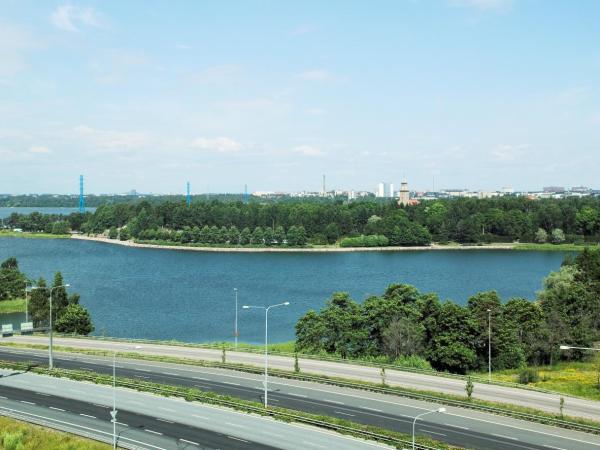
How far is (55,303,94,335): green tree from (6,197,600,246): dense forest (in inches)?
4059

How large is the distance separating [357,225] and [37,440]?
163 meters

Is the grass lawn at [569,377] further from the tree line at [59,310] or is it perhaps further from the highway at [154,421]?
the tree line at [59,310]

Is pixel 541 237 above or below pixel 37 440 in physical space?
above

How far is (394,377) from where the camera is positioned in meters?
43.6

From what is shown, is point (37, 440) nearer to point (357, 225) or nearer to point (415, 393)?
point (415, 393)

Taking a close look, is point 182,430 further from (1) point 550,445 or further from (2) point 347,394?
(1) point 550,445

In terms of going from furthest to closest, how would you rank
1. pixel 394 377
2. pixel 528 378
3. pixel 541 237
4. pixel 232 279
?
pixel 541 237 < pixel 232 279 < pixel 528 378 < pixel 394 377

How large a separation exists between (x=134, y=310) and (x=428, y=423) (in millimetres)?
60933

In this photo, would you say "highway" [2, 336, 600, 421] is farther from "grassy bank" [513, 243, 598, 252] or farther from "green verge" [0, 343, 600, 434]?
"grassy bank" [513, 243, 598, 252]

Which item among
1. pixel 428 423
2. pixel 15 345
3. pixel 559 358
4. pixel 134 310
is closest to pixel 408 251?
pixel 134 310

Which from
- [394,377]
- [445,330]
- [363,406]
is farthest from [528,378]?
[363,406]

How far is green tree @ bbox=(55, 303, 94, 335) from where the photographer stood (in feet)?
219

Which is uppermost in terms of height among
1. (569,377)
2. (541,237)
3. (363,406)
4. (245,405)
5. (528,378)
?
(541,237)

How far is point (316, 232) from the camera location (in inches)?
7072
